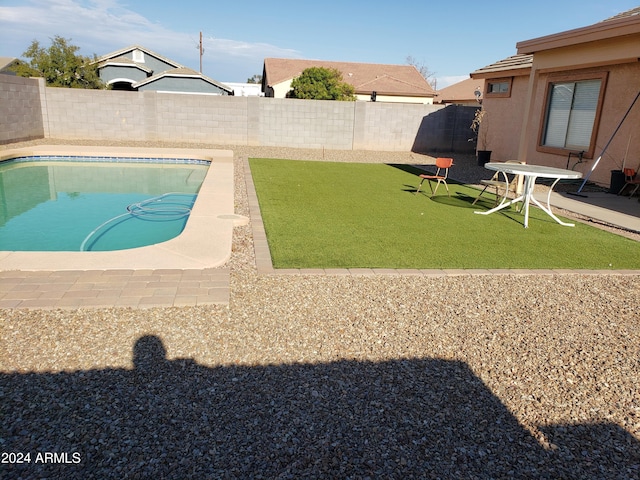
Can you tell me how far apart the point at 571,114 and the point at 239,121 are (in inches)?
476

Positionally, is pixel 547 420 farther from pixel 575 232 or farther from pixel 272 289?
pixel 575 232

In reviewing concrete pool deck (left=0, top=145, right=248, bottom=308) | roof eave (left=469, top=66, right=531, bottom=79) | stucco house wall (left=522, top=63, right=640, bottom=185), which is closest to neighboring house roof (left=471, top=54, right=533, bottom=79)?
roof eave (left=469, top=66, right=531, bottom=79)

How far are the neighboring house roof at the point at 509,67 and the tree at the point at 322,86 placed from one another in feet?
50.8

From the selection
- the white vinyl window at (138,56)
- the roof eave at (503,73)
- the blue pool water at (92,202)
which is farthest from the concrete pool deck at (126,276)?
the white vinyl window at (138,56)

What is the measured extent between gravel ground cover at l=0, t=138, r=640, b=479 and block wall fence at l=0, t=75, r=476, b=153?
15720mm

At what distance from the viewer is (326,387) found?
331 cm

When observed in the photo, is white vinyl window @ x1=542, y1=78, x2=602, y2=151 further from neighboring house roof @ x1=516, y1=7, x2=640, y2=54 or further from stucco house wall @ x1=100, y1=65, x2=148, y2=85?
stucco house wall @ x1=100, y1=65, x2=148, y2=85

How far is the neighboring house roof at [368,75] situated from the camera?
120ft

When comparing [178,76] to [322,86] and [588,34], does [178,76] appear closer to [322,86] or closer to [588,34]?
[322,86]

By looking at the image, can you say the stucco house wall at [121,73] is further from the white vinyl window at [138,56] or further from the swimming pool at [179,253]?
the swimming pool at [179,253]

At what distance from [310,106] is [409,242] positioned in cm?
1415

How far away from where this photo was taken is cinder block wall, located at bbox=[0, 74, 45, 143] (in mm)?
15516

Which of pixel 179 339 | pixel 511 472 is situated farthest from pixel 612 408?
pixel 179 339

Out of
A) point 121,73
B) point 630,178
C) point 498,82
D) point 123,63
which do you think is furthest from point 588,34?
point 121,73
